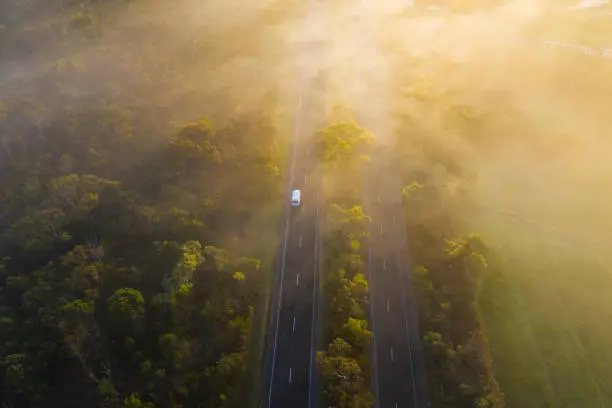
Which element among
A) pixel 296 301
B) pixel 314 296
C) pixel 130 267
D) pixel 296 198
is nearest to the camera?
pixel 296 301

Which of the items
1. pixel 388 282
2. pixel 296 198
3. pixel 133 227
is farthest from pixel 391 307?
pixel 133 227

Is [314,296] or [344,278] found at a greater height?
[344,278]

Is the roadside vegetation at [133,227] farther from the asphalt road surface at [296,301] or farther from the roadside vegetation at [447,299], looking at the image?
the roadside vegetation at [447,299]

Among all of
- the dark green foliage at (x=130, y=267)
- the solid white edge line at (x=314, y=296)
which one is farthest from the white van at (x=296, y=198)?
the dark green foliage at (x=130, y=267)

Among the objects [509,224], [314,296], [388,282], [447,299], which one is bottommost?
[509,224]

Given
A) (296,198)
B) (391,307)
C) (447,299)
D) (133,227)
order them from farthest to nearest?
(296,198)
(133,227)
(391,307)
(447,299)

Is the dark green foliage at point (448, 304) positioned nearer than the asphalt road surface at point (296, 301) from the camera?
Yes

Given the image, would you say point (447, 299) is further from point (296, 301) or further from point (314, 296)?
point (296, 301)
